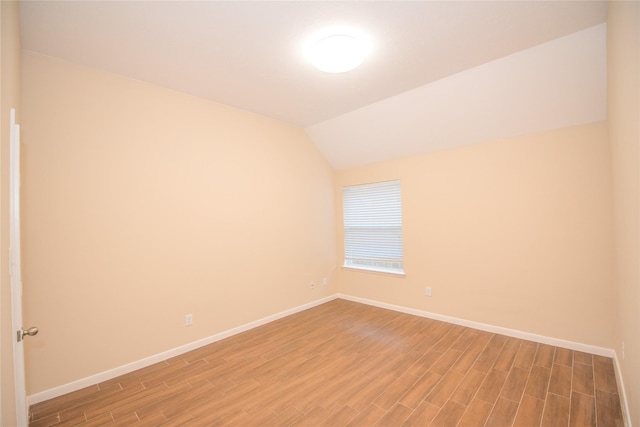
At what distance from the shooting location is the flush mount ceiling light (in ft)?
7.09

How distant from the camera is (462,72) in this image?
9.16ft

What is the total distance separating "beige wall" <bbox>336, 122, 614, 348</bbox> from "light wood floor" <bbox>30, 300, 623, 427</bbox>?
36cm

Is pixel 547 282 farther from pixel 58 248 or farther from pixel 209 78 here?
pixel 58 248

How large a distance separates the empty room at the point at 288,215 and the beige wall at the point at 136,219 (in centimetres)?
2

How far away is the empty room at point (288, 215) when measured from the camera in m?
1.93

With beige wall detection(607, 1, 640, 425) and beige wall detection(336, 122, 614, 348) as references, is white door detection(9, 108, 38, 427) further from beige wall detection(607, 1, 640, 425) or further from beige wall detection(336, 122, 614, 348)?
beige wall detection(336, 122, 614, 348)

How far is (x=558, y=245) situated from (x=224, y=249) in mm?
3765

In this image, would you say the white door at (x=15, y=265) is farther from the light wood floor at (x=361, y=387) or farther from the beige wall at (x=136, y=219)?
the beige wall at (x=136, y=219)

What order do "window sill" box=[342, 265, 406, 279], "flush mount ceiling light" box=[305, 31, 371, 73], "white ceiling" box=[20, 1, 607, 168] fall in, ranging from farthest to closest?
"window sill" box=[342, 265, 406, 279]
"flush mount ceiling light" box=[305, 31, 371, 73]
"white ceiling" box=[20, 1, 607, 168]

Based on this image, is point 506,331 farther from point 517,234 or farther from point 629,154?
point 629,154

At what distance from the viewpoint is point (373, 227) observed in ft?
15.2

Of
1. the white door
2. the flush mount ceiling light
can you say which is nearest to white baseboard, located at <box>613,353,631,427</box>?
the flush mount ceiling light

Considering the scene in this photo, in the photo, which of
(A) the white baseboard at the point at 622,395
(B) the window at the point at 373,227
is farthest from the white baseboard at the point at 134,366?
(A) the white baseboard at the point at 622,395

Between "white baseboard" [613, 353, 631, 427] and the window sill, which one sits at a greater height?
the window sill
